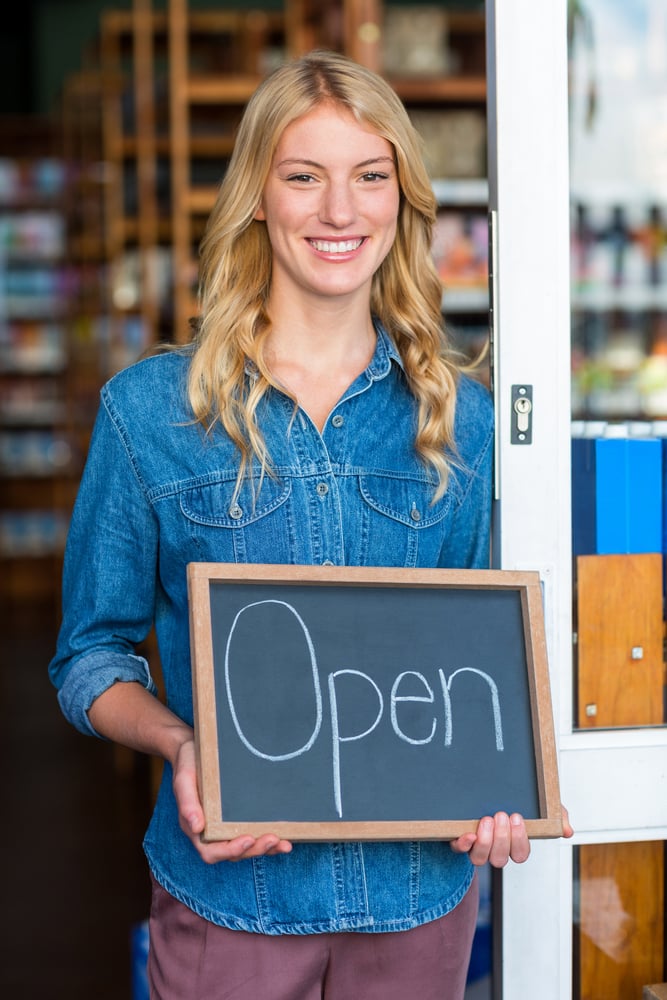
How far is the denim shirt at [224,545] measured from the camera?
143 centimetres

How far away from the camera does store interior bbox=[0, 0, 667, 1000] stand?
70.5 inches

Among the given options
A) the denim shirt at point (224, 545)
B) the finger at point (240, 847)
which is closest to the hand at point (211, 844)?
the finger at point (240, 847)

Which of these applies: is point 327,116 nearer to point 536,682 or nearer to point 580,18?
point 580,18

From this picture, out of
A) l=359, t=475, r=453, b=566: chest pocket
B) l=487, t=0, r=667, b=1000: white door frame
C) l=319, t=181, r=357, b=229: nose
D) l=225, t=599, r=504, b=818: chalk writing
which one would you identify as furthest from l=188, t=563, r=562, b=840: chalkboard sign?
l=319, t=181, r=357, b=229: nose

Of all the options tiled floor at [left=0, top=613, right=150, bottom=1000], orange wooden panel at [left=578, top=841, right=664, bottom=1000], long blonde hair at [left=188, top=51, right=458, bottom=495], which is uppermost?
long blonde hair at [left=188, top=51, right=458, bottom=495]

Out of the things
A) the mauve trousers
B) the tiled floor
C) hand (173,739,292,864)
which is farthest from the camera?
the tiled floor

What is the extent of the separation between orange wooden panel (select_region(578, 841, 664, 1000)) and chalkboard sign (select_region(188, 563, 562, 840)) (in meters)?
0.49

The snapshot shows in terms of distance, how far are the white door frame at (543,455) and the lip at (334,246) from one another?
12.3 inches

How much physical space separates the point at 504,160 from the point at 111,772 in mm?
3695

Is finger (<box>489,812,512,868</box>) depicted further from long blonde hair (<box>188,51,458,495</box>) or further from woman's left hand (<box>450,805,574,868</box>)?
long blonde hair (<box>188,51,458,495</box>)

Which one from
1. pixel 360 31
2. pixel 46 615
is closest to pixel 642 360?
pixel 360 31

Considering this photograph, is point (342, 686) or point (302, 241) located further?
point (302, 241)

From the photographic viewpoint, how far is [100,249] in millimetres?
6121

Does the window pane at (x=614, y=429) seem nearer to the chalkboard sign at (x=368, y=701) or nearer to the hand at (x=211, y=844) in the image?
the chalkboard sign at (x=368, y=701)
